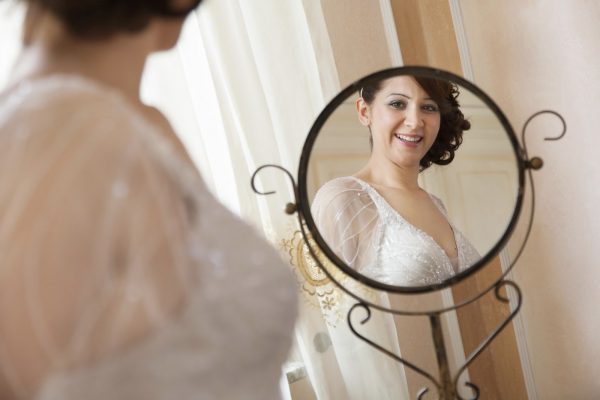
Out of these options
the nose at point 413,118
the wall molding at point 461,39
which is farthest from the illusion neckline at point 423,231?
the wall molding at point 461,39

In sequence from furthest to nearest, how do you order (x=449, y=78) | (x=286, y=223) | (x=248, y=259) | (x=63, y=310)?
(x=286, y=223), (x=449, y=78), (x=248, y=259), (x=63, y=310)

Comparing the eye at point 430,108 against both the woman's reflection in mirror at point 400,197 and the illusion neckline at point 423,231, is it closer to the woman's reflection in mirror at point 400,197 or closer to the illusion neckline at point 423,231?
the woman's reflection in mirror at point 400,197

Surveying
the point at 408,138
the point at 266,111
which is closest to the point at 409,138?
the point at 408,138

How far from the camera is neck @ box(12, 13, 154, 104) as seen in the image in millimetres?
818

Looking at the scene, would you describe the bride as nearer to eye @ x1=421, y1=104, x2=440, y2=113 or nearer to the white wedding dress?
the white wedding dress

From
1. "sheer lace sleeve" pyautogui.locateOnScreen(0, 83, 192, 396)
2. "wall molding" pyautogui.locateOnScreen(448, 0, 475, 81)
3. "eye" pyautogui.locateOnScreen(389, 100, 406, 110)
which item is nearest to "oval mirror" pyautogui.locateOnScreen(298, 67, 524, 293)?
"eye" pyautogui.locateOnScreen(389, 100, 406, 110)

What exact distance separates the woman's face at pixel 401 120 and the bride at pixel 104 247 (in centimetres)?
49

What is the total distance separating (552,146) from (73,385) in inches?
53.7

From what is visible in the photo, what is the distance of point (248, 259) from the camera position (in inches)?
34.1

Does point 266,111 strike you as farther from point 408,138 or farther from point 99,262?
point 99,262

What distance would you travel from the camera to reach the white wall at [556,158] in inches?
68.1

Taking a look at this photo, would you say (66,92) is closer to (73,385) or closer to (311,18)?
(73,385)

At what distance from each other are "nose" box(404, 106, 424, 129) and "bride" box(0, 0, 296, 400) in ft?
1.71

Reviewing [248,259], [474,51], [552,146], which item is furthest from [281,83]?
[248,259]
